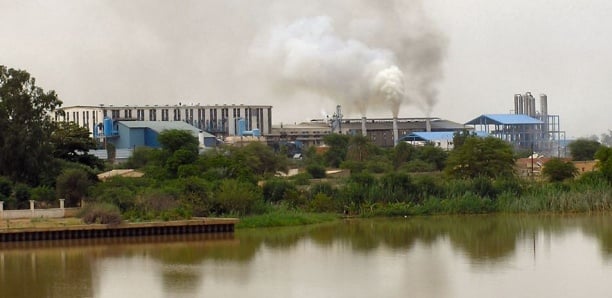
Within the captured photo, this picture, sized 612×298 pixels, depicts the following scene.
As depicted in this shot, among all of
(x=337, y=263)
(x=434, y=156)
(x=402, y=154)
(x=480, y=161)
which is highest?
(x=402, y=154)

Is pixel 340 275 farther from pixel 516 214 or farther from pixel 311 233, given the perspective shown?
pixel 516 214

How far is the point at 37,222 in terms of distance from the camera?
29.0 m

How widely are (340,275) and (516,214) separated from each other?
14817 mm

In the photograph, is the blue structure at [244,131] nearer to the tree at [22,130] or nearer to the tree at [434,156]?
the tree at [434,156]

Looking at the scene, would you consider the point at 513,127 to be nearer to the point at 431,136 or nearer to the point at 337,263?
the point at 431,136

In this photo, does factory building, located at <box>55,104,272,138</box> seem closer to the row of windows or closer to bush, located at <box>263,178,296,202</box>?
the row of windows

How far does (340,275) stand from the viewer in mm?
20484

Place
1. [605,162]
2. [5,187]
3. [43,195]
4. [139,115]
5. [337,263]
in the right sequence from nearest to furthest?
[337,263], [5,187], [43,195], [605,162], [139,115]

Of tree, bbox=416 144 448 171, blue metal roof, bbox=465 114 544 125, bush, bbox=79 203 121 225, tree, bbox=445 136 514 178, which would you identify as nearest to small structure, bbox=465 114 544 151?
blue metal roof, bbox=465 114 544 125

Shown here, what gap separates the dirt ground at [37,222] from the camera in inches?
1112

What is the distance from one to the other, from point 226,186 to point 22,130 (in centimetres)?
604

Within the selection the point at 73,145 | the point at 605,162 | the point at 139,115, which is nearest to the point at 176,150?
the point at 73,145

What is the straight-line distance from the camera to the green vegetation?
3095 cm

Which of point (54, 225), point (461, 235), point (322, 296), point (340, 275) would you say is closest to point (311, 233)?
point (461, 235)
